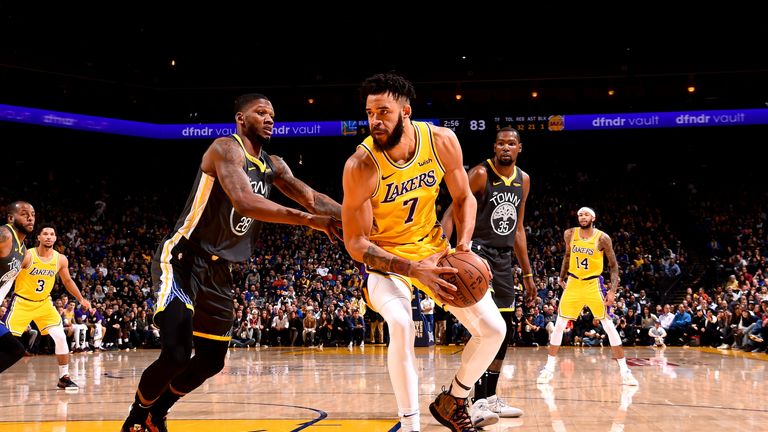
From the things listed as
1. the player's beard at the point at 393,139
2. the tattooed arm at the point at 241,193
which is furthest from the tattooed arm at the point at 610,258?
the tattooed arm at the point at 241,193

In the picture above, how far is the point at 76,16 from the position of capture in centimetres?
3042

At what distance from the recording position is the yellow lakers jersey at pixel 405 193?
4.54 metres

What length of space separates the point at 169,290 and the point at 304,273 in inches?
804

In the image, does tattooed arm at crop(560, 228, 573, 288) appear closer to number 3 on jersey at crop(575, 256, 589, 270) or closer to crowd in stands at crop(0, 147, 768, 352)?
number 3 on jersey at crop(575, 256, 589, 270)

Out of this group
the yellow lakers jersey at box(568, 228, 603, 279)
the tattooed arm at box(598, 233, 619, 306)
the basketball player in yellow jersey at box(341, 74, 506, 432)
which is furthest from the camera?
the yellow lakers jersey at box(568, 228, 603, 279)

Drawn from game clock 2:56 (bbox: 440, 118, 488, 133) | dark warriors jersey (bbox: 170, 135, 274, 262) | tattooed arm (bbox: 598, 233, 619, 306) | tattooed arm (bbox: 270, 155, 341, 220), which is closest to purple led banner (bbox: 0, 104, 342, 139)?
game clock 2:56 (bbox: 440, 118, 488, 133)

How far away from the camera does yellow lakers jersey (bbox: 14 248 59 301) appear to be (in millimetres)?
10094

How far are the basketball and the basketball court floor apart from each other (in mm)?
1778

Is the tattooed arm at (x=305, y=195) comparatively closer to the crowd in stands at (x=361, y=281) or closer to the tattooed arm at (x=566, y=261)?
the tattooed arm at (x=566, y=261)

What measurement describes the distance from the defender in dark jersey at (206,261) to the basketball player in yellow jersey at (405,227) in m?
0.56

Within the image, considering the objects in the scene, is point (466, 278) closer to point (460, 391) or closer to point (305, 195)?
point (460, 391)

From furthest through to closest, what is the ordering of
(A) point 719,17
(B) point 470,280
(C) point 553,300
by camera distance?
(A) point 719,17 < (C) point 553,300 < (B) point 470,280

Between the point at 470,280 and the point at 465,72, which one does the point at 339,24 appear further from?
the point at 470,280

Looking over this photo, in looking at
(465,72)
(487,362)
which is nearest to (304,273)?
(465,72)
